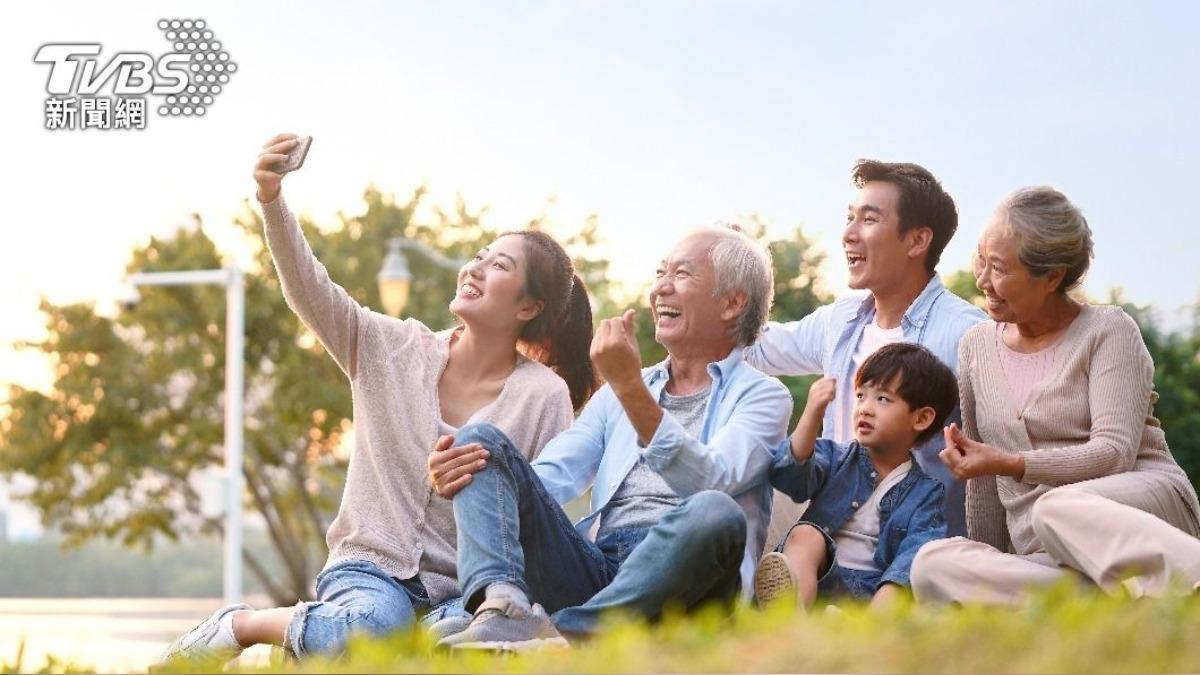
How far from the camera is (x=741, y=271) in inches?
201

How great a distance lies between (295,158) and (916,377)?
1.99 m

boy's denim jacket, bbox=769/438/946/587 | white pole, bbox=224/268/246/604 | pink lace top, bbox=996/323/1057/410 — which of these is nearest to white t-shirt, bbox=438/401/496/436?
boy's denim jacket, bbox=769/438/946/587

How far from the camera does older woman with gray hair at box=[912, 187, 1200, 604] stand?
442 centimetres

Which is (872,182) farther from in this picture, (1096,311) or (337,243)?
(337,243)

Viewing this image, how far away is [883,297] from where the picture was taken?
→ 565 centimetres

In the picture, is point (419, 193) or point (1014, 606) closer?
point (1014, 606)

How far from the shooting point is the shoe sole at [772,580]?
4.57 metres

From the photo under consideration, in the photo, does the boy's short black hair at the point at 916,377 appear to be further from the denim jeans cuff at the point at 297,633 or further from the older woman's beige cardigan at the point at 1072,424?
the denim jeans cuff at the point at 297,633

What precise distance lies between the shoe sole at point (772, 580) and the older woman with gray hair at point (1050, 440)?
35 centimetres

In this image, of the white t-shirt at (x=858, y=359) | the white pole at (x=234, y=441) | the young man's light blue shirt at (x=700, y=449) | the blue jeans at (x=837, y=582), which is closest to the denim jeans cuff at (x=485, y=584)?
the young man's light blue shirt at (x=700, y=449)

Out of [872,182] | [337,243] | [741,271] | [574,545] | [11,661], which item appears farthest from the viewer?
[337,243]

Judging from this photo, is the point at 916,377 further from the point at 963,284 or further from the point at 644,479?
the point at 963,284

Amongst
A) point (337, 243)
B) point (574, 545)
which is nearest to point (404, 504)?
point (574, 545)

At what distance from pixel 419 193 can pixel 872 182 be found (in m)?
19.8
